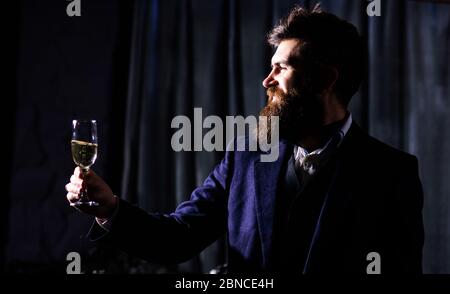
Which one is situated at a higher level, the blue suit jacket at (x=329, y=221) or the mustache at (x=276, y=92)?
the mustache at (x=276, y=92)

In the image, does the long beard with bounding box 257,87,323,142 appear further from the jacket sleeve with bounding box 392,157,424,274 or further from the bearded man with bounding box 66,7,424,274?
the jacket sleeve with bounding box 392,157,424,274

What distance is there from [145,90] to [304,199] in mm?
1647

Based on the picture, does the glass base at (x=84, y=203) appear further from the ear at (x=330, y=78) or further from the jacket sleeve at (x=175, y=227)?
the ear at (x=330, y=78)

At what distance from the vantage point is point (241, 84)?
9.77ft

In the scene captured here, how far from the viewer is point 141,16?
305cm

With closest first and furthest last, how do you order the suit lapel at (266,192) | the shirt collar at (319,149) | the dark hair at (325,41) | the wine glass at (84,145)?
the wine glass at (84,145), the suit lapel at (266,192), the shirt collar at (319,149), the dark hair at (325,41)

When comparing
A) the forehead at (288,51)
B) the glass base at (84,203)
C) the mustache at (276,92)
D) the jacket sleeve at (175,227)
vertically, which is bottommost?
the jacket sleeve at (175,227)

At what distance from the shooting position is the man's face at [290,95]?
182 cm

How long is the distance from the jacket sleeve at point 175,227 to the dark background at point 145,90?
3.66 ft

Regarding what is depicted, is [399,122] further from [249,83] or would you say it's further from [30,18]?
[30,18]

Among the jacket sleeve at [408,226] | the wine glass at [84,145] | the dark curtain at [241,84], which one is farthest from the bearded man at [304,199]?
the dark curtain at [241,84]
